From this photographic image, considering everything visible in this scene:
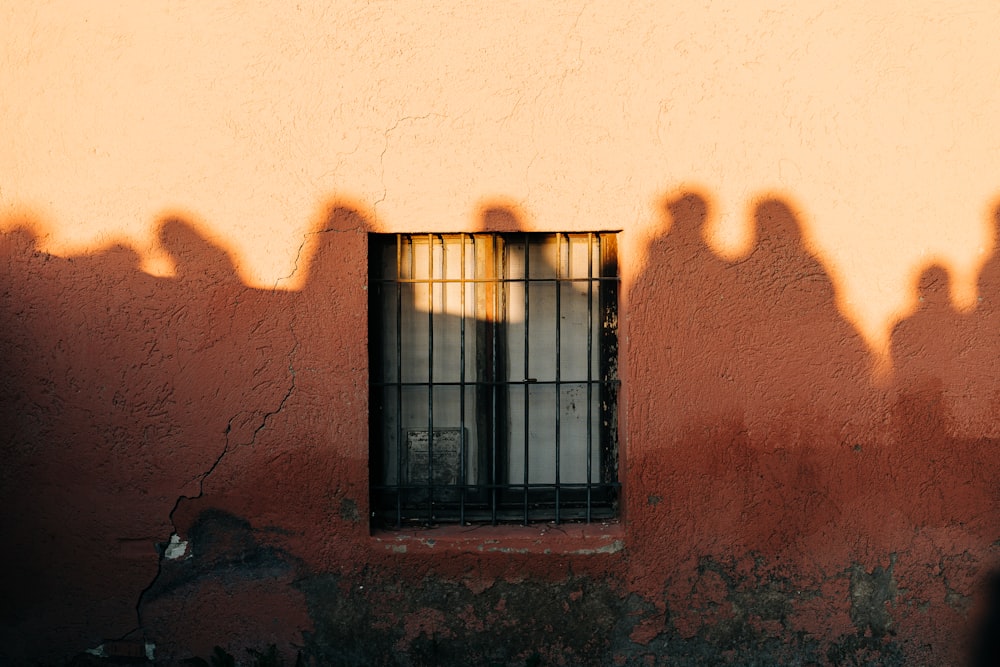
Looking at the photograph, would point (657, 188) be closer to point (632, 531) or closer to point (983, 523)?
point (632, 531)

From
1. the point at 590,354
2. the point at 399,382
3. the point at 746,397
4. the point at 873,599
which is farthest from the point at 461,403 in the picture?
the point at 873,599

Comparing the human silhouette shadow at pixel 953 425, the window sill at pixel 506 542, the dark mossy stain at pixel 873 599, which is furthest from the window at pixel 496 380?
the human silhouette shadow at pixel 953 425

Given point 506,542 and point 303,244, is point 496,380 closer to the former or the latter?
point 506,542

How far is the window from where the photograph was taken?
3459 mm

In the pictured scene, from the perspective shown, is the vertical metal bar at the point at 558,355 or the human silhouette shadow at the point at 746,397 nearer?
the human silhouette shadow at the point at 746,397

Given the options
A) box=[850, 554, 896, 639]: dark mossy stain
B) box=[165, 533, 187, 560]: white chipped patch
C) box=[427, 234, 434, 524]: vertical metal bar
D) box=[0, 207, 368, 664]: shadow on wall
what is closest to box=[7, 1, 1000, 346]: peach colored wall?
box=[0, 207, 368, 664]: shadow on wall

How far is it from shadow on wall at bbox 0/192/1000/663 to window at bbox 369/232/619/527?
22 centimetres

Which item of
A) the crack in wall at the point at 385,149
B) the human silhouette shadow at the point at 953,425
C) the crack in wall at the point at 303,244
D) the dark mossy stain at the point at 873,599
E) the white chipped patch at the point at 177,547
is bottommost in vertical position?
the dark mossy stain at the point at 873,599

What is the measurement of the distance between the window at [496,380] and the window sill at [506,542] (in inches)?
5.3

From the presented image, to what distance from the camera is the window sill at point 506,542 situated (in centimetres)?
327

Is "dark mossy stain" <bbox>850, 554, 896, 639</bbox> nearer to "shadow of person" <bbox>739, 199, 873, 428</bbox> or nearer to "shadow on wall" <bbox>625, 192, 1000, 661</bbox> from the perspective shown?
"shadow on wall" <bbox>625, 192, 1000, 661</bbox>

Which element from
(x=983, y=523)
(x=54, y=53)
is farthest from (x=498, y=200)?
(x=983, y=523)

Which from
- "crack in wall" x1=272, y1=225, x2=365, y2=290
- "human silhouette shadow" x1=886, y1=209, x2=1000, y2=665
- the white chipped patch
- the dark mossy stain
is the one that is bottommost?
the dark mossy stain

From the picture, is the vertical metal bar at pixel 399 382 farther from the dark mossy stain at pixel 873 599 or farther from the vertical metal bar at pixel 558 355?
the dark mossy stain at pixel 873 599
